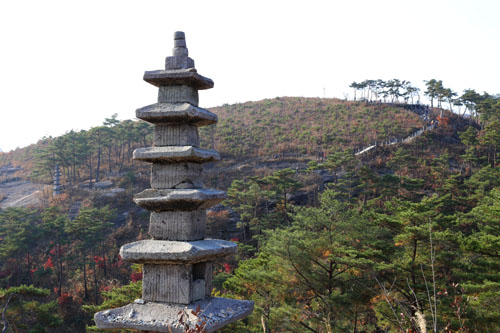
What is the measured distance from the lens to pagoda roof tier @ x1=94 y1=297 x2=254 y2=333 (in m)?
4.73

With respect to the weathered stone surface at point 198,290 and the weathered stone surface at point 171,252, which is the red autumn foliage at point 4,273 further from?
the weathered stone surface at point 198,290

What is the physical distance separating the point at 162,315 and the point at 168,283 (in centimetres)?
45

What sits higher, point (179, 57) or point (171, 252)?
point (179, 57)

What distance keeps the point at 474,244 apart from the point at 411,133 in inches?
1568

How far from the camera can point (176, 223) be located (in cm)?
538

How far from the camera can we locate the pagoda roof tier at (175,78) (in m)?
5.38

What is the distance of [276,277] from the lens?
50.0ft

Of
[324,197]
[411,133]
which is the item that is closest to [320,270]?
[324,197]

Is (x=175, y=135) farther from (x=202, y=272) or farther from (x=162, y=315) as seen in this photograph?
(x=162, y=315)

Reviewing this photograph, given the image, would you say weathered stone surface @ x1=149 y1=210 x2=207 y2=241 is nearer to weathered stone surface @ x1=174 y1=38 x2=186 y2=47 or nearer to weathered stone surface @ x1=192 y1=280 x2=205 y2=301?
weathered stone surface @ x1=192 y1=280 x2=205 y2=301

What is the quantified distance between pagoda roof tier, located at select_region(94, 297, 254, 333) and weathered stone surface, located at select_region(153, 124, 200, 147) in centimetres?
245

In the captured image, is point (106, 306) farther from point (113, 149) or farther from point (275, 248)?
point (113, 149)

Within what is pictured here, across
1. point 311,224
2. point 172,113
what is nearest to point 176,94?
point 172,113

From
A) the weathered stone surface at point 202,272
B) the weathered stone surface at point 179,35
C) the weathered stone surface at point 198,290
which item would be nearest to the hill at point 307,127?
the weathered stone surface at point 179,35
